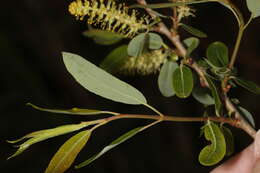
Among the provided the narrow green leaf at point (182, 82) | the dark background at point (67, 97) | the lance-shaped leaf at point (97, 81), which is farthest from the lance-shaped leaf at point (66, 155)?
the dark background at point (67, 97)

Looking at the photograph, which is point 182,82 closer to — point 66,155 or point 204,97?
point 204,97

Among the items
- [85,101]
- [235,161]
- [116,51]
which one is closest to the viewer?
[116,51]

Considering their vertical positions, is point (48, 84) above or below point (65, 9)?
below

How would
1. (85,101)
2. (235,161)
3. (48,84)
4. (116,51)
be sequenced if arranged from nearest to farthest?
(116,51)
(235,161)
(85,101)
(48,84)

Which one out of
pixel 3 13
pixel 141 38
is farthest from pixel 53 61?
pixel 141 38

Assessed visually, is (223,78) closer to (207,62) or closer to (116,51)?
(207,62)

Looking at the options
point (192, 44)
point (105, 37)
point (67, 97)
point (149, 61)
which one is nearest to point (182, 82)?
point (192, 44)

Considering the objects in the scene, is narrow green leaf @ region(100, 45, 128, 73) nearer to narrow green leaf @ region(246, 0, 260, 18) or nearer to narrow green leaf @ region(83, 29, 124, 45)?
narrow green leaf @ region(83, 29, 124, 45)
